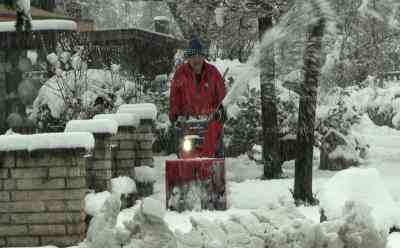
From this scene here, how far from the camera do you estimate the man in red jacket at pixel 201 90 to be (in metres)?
7.63

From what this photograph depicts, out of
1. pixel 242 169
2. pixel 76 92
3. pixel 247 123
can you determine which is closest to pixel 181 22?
pixel 247 123

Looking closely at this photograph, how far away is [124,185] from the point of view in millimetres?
7578

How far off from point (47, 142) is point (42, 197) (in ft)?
1.59

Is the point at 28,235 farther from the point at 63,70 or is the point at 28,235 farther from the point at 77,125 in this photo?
the point at 63,70

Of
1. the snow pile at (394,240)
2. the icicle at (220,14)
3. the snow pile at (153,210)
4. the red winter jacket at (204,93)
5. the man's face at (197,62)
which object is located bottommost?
the snow pile at (394,240)

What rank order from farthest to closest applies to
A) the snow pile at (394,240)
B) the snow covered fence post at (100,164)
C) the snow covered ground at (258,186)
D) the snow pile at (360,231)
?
the snow covered fence post at (100,164)
the snow covered ground at (258,186)
the snow pile at (394,240)
the snow pile at (360,231)

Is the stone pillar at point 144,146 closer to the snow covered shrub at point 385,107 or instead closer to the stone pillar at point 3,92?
the stone pillar at point 3,92

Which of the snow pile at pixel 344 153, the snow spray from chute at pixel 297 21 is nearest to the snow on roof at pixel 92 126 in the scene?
the snow spray from chute at pixel 297 21

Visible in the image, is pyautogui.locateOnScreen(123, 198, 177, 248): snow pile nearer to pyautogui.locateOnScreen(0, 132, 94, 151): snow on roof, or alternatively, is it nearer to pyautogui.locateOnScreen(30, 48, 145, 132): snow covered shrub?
pyautogui.locateOnScreen(0, 132, 94, 151): snow on roof

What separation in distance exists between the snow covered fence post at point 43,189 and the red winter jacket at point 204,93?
192cm

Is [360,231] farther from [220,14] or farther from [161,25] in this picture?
[161,25]

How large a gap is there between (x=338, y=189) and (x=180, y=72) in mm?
3907

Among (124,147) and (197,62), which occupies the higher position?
(197,62)

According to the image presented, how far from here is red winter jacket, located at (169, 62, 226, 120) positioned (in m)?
7.69
